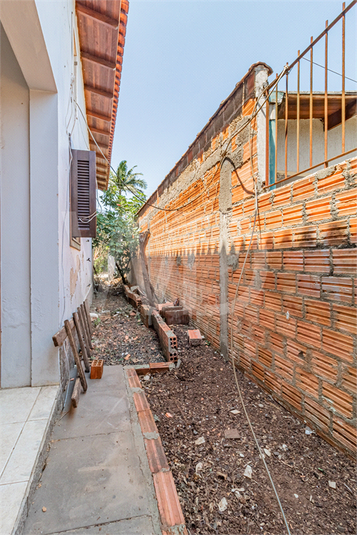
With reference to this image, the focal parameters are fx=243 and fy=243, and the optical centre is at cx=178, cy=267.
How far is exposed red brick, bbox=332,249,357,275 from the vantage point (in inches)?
66.1

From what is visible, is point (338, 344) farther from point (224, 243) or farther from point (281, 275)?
point (224, 243)

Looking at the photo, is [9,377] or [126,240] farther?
[126,240]

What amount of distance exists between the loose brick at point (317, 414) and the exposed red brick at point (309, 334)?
0.47 meters

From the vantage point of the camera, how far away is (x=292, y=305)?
2.23m

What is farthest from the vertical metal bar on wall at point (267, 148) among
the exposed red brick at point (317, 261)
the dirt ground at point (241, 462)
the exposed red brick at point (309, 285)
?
the dirt ground at point (241, 462)

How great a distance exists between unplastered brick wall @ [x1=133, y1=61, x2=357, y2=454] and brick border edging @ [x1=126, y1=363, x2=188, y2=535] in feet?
4.13

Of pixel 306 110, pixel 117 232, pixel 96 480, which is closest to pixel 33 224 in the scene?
pixel 96 480

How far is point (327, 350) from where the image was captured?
1.88 metres

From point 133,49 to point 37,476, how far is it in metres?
5.41

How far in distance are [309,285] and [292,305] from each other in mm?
280

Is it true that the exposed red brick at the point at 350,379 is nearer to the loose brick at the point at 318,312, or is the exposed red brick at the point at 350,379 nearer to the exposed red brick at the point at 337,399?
the exposed red brick at the point at 337,399

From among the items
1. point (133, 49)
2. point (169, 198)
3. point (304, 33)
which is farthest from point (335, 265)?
point (169, 198)

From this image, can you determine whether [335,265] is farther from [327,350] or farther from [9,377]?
[9,377]

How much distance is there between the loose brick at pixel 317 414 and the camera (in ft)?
6.14
